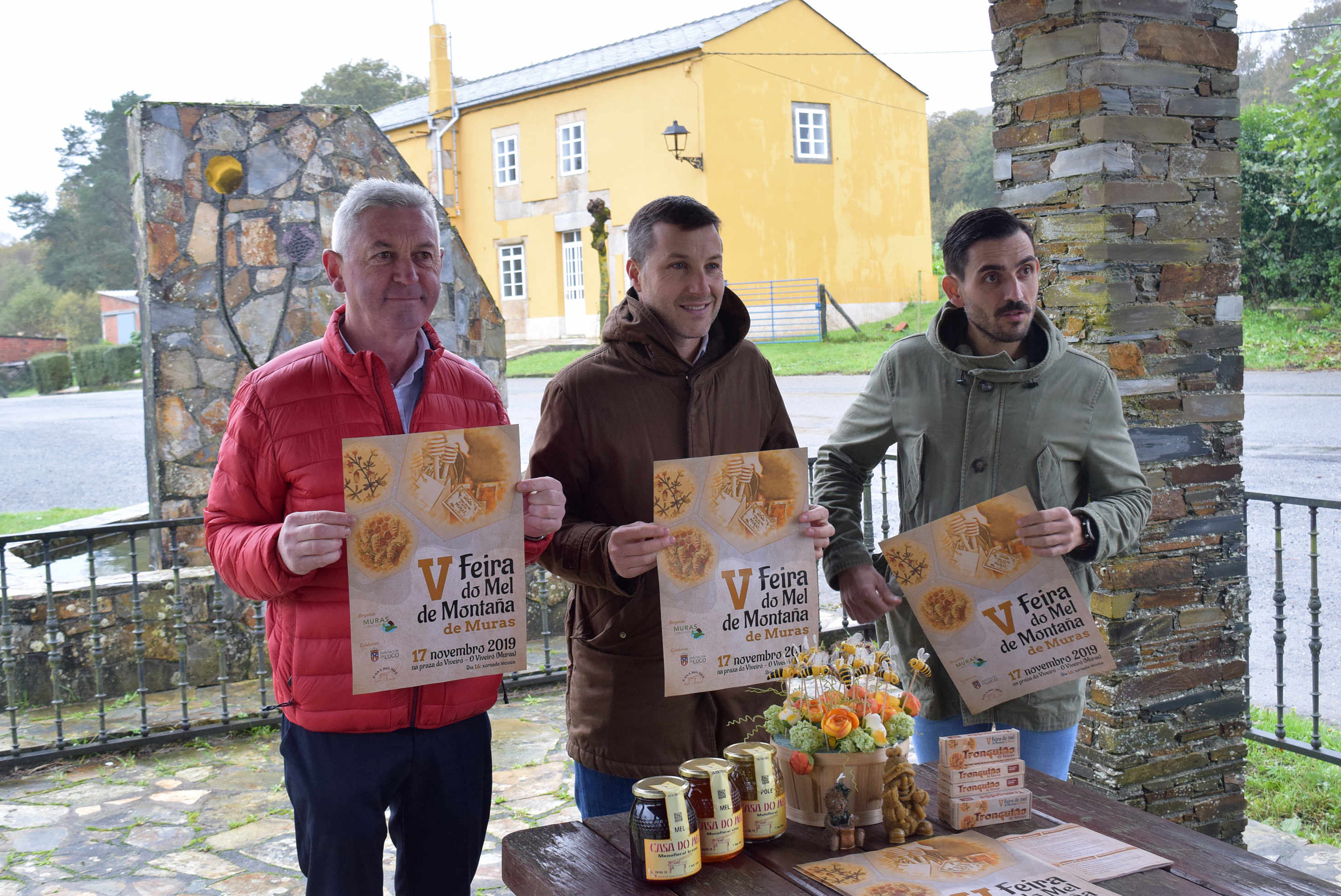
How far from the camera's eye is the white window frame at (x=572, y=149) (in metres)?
26.3

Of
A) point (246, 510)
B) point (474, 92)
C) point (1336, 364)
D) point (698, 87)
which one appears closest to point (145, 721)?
point (246, 510)

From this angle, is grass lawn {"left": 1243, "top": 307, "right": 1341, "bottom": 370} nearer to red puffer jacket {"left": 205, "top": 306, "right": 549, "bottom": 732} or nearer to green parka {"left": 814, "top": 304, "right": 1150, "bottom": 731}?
green parka {"left": 814, "top": 304, "right": 1150, "bottom": 731}

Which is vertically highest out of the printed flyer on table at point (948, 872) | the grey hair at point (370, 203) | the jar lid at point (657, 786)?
the grey hair at point (370, 203)

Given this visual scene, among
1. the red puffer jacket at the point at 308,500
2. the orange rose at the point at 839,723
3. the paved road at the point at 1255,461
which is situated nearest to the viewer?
the orange rose at the point at 839,723

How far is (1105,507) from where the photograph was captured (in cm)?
236

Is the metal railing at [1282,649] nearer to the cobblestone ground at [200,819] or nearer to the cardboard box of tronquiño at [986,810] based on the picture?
the cobblestone ground at [200,819]

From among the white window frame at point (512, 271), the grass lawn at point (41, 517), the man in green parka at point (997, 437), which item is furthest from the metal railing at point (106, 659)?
the white window frame at point (512, 271)

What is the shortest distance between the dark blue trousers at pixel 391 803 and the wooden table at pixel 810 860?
281 mm

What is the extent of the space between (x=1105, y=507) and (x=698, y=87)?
22459mm

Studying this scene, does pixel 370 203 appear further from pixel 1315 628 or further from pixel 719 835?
pixel 1315 628

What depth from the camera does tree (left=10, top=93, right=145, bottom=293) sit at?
37906 millimetres

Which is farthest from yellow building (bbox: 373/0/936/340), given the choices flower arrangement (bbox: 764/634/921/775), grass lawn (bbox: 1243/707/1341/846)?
flower arrangement (bbox: 764/634/921/775)

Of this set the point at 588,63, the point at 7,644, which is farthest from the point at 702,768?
the point at 588,63

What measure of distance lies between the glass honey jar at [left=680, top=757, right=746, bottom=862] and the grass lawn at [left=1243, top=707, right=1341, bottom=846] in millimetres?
2815
